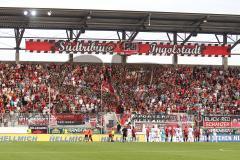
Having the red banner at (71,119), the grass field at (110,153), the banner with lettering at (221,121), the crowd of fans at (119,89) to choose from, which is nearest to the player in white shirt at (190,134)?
the banner with lettering at (221,121)

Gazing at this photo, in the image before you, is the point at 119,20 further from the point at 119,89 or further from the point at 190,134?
the point at 190,134

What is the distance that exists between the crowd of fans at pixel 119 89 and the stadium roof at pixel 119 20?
4275 mm

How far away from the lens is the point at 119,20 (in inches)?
2031

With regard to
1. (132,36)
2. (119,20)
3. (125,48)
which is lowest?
(125,48)

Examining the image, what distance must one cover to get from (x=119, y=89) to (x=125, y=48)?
153 inches

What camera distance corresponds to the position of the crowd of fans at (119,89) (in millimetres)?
50013

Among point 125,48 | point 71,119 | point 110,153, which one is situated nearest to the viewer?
point 110,153

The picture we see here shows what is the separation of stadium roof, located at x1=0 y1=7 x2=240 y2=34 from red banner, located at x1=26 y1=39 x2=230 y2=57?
1531 millimetres

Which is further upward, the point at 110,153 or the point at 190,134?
the point at 190,134

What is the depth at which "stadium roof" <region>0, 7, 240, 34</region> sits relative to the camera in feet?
161

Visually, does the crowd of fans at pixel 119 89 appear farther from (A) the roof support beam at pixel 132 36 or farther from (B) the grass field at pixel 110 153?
(B) the grass field at pixel 110 153

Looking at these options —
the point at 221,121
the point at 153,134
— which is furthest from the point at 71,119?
the point at 221,121

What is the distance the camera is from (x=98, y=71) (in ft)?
183

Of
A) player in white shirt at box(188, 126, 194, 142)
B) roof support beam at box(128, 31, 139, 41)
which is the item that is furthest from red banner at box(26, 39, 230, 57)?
player in white shirt at box(188, 126, 194, 142)
